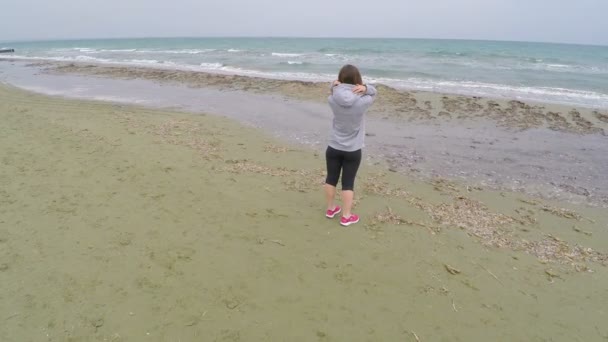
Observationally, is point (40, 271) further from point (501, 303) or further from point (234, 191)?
point (501, 303)

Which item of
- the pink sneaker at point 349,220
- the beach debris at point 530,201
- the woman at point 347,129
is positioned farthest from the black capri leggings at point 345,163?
the beach debris at point 530,201

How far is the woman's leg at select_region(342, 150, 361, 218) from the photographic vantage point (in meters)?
3.52

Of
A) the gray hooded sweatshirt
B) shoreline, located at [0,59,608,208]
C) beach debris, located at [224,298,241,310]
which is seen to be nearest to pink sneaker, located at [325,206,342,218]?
the gray hooded sweatshirt

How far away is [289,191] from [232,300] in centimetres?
206

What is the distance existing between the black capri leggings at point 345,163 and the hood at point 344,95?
518 millimetres

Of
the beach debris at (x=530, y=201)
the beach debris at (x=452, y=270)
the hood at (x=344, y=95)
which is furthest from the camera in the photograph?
the beach debris at (x=530, y=201)

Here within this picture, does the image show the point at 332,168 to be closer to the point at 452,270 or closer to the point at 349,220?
the point at 349,220

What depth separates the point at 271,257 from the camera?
10.3ft

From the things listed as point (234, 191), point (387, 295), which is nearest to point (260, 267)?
point (387, 295)

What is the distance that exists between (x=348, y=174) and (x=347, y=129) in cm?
47

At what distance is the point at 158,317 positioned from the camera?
243 centimetres

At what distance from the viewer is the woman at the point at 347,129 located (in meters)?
3.24

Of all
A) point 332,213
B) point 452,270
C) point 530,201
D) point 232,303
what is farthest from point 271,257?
point 530,201

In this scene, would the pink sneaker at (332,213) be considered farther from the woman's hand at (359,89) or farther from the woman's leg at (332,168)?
the woman's hand at (359,89)
